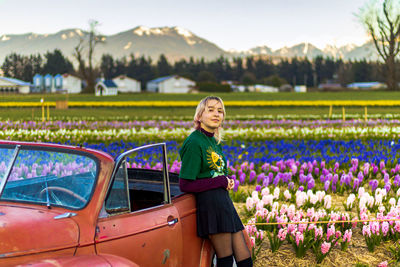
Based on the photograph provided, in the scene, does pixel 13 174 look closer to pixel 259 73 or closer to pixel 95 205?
pixel 95 205

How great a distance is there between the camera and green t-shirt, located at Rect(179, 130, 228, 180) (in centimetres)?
421

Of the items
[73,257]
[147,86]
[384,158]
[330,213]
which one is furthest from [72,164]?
[147,86]

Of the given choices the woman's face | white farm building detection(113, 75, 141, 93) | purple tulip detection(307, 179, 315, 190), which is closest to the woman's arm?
the woman's face

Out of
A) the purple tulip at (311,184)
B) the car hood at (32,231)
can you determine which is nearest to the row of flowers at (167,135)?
the purple tulip at (311,184)

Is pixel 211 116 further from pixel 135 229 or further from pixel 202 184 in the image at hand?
pixel 135 229

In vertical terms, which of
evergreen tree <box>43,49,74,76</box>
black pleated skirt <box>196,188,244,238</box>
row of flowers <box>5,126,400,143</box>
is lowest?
row of flowers <box>5,126,400,143</box>

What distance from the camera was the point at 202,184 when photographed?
4.22 meters

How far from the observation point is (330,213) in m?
6.63

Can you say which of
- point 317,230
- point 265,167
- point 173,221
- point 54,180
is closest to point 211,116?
point 173,221

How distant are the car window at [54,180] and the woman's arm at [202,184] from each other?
39.6 inches

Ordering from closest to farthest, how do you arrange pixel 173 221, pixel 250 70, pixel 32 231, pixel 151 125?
pixel 32 231 < pixel 173 221 < pixel 151 125 < pixel 250 70

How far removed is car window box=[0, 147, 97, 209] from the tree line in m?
115

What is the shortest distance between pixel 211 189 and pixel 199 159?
26cm

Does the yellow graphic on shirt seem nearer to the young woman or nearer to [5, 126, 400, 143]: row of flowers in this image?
the young woman
